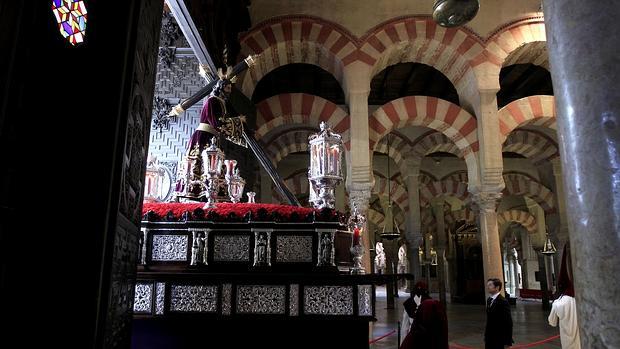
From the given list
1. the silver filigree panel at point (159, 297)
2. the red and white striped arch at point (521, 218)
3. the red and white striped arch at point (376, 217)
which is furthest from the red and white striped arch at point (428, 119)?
the red and white striped arch at point (376, 217)

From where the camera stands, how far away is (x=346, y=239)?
377 centimetres

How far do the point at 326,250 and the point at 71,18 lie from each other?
2.28 meters

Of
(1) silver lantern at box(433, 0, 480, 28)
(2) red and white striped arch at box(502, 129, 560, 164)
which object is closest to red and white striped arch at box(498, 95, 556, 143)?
(2) red and white striped arch at box(502, 129, 560, 164)

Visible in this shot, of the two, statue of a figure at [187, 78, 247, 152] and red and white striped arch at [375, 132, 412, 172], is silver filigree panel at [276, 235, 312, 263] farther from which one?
red and white striped arch at [375, 132, 412, 172]

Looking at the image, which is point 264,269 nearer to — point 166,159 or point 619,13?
point 619,13

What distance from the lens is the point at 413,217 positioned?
10.1 m

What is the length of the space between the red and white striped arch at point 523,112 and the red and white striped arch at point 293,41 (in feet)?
9.54

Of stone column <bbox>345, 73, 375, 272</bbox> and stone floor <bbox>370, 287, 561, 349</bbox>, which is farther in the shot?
stone column <bbox>345, 73, 375, 272</bbox>

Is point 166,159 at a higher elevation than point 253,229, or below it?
higher

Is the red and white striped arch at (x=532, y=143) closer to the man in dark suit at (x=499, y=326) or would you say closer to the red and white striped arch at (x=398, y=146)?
the red and white striped arch at (x=398, y=146)

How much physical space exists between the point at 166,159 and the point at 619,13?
19.2 ft

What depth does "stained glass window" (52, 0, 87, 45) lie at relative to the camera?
1947mm

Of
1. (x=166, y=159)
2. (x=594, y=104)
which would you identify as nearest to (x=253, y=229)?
(x=594, y=104)

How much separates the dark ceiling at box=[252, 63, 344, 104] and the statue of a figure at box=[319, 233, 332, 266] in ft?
23.3
